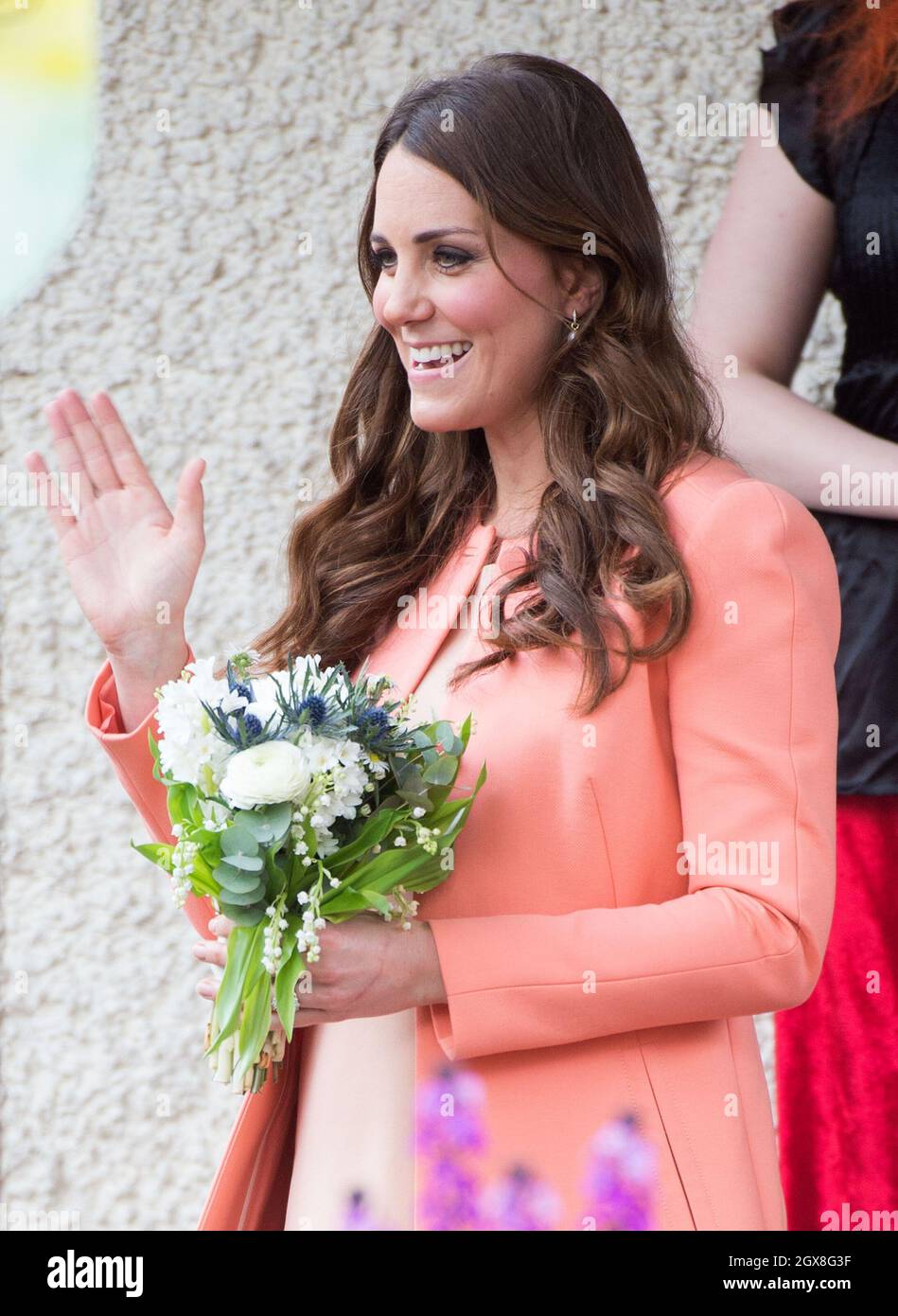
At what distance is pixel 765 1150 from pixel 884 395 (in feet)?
2.94

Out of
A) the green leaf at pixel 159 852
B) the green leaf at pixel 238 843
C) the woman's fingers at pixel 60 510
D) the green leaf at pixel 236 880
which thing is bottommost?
the green leaf at pixel 159 852

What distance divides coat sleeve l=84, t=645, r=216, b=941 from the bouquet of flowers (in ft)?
0.74

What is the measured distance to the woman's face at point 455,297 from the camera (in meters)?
1.48

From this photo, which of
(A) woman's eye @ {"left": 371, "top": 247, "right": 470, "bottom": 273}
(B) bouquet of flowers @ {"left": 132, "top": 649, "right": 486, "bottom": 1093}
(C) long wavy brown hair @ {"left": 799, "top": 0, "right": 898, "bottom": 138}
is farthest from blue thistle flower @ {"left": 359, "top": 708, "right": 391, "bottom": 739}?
(C) long wavy brown hair @ {"left": 799, "top": 0, "right": 898, "bottom": 138}

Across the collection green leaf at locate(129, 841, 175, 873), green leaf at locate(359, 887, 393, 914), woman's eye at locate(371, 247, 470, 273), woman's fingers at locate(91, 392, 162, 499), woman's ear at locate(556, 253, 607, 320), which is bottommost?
green leaf at locate(129, 841, 175, 873)

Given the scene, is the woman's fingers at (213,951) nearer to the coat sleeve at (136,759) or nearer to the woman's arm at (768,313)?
the coat sleeve at (136,759)

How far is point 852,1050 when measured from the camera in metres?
1.93

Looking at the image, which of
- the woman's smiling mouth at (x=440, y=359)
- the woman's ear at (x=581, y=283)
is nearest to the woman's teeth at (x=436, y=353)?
the woman's smiling mouth at (x=440, y=359)

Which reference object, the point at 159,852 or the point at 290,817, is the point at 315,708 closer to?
the point at 290,817

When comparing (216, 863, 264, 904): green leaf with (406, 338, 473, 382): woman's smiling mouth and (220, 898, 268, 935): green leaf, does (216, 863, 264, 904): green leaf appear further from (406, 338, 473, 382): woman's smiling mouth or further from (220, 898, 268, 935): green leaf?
(406, 338, 473, 382): woman's smiling mouth

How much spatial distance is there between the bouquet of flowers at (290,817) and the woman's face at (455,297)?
344mm

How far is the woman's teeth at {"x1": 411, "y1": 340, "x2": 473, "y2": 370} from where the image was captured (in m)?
1.52

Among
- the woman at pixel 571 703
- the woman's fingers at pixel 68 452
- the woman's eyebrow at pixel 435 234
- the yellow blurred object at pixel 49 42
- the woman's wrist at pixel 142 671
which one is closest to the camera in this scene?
the woman at pixel 571 703

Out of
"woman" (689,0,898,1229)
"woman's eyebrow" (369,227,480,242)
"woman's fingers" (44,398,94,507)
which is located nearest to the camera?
"woman's eyebrow" (369,227,480,242)
